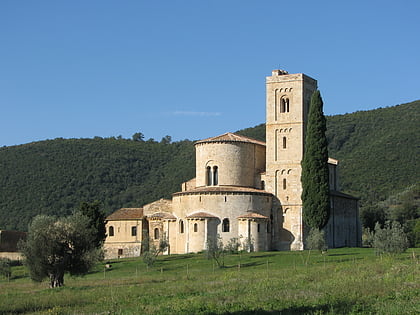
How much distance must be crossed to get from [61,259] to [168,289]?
387 inches

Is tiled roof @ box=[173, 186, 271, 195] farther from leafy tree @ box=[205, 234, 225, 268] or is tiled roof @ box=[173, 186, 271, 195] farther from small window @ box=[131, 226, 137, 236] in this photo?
small window @ box=[131, 226, 137, 236]

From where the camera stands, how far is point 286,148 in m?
58.3

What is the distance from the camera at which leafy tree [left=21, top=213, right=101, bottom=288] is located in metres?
37.9

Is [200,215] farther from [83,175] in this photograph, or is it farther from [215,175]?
[83,175]

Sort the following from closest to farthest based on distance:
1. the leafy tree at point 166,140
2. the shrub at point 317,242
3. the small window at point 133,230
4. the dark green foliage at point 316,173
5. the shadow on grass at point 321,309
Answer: the shadow on grass at point 321,309 < the shrub at point 317,242 < the dark green foliage at point 316,173 < the small window at point 133,230 < the leafy tree at point 166,140

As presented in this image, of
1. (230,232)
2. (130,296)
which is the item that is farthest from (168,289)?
(230,232)

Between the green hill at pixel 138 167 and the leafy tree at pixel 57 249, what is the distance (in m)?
51.5

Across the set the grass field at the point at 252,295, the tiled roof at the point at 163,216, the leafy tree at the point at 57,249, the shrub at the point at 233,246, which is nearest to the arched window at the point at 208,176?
the tiled roof at the point at 163,216

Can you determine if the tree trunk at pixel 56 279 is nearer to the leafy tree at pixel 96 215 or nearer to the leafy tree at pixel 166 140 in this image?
the leafy tree at pixel 96 215

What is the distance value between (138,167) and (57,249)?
250 feet

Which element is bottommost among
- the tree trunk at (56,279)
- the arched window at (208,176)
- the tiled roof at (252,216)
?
the tree trunk at (56,279)

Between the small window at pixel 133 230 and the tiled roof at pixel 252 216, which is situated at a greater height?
the tiled roof at pixel 252 216

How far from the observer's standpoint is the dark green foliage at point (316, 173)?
53625mm

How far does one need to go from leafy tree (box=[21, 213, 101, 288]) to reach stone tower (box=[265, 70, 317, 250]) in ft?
69.9
